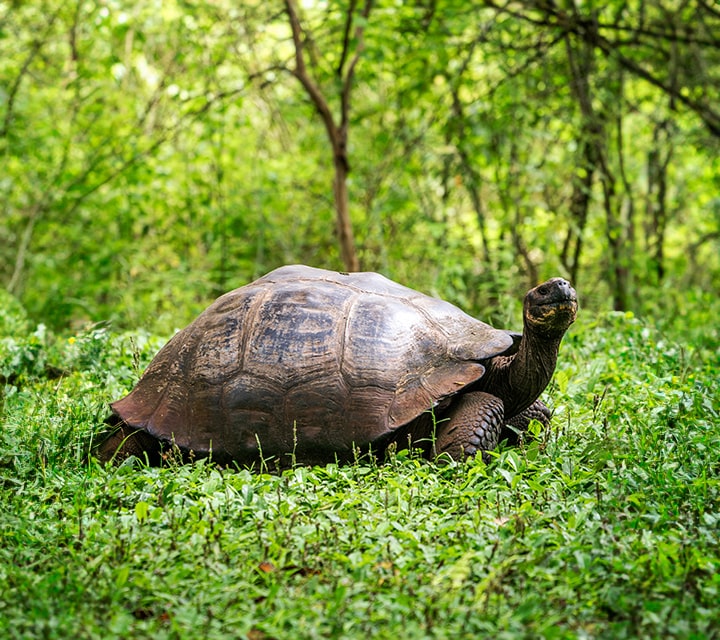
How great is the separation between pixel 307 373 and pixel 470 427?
77cm

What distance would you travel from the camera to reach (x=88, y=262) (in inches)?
409

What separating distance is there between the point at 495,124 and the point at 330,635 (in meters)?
7.67

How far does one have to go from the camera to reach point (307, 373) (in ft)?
12.9

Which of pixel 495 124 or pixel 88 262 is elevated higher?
pixel 495 124

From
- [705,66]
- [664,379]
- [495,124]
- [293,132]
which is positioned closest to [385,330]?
[664,379]

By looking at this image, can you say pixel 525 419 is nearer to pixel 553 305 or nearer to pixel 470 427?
pixel 470 427

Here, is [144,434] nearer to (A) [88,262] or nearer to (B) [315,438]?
(B) [315,438]

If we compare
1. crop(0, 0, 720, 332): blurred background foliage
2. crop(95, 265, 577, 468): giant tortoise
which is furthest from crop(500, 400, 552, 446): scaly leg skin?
crop(0, 0, 720, 332): blurred background foliage

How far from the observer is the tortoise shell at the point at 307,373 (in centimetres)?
387

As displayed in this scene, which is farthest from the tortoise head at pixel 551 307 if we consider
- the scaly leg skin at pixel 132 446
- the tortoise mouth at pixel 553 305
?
the scaly leg skin at pixel 132 446

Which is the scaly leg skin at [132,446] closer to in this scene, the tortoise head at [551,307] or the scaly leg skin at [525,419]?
the scaly leg skin at [525,419]

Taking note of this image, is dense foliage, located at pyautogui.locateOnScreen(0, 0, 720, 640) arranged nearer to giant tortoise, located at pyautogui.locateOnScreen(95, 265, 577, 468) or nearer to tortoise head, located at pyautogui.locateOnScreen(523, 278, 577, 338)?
giant tortoise, located at pyautogui.locateOnScreen(95, 265, 577, 468)

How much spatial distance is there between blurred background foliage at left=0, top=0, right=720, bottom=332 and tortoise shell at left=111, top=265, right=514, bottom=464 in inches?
152

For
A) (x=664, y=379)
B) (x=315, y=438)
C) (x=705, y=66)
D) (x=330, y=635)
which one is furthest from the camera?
(x=705, y=66)
